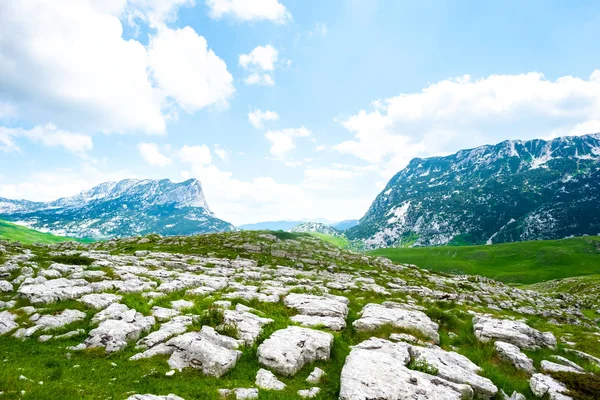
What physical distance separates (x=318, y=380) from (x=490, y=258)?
634 feet

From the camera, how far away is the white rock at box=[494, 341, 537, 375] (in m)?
16.5

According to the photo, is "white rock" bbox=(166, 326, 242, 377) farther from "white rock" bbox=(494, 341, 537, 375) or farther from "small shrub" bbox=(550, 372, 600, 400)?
"small shrub" bbox=(550, 372, 600, 400)

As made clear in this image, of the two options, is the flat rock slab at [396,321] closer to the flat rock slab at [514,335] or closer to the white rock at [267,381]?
the flat rock slab at [514,335]

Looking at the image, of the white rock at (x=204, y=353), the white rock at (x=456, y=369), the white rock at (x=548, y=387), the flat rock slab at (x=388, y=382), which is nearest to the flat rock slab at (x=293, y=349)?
the white rock at (x=204, y=353)

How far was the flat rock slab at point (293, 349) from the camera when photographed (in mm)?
14500

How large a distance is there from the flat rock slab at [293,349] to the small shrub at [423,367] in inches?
174

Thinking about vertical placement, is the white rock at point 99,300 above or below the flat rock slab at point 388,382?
above

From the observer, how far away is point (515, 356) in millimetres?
17219

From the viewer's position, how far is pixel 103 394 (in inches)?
439

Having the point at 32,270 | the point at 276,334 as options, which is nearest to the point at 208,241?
the point at 32,270

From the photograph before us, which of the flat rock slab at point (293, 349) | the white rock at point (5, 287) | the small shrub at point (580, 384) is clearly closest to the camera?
the small shrub at point (580, 384)

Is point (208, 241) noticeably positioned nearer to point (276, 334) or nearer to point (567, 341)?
point (276, 334)

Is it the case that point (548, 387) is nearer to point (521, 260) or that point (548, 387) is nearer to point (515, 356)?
point (515, 356)

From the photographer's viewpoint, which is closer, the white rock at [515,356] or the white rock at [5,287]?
the white rock at [515,356]
